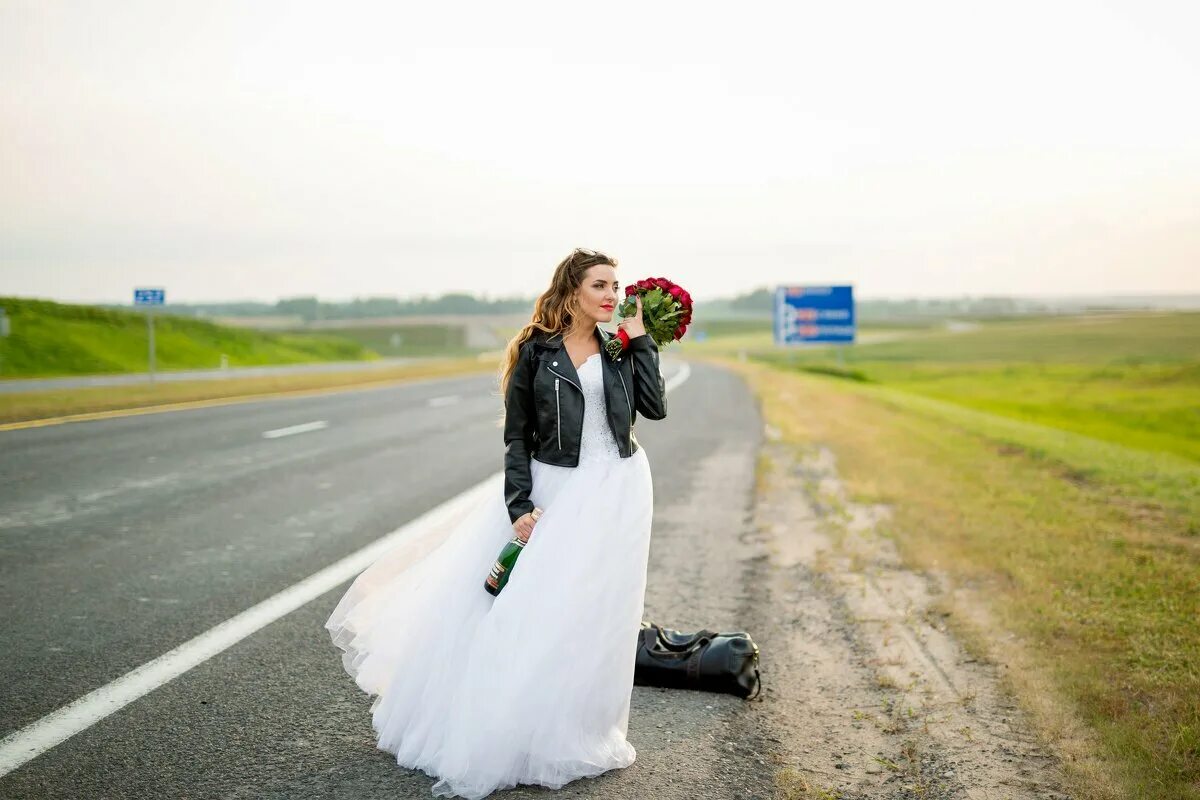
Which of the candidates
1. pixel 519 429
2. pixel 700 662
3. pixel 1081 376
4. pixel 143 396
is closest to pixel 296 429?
pixel 143 396

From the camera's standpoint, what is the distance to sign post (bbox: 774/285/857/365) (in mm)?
45188

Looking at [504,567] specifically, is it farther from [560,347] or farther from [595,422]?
[560,347]

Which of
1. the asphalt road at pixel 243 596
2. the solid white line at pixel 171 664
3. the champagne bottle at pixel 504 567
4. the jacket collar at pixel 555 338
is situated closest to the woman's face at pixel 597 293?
the jacket collar at pixel 555 338

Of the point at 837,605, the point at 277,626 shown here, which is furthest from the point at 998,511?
the point at 277,626

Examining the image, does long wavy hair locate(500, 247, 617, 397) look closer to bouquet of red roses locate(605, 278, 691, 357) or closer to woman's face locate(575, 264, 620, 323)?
woman's face locate(575, 264, 620, 323)

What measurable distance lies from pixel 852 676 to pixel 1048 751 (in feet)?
3.38

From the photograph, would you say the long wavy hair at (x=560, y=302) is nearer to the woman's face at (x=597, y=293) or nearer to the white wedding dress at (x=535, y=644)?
the woman's face at (x=597, y=293)

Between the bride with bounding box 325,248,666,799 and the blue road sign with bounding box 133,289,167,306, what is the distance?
25.1m

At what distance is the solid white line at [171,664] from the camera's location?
3568 mm

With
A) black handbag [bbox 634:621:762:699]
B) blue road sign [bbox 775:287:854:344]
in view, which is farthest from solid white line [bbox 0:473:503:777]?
blue road sign [bbox 775:287:854:344]

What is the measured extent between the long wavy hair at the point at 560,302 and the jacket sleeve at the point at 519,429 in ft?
0.18

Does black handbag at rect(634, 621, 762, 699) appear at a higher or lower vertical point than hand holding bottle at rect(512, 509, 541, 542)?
lower

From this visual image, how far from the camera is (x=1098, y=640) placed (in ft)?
15.9

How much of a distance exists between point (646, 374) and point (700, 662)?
1.47m
